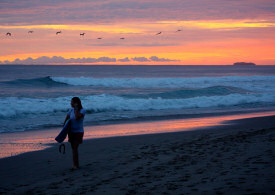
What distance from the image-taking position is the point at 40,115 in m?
17.3

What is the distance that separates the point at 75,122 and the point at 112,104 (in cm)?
1452

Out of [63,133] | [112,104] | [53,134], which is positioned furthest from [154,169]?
[112,104]

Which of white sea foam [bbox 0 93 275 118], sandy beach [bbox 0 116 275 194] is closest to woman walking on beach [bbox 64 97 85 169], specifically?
sandy beach [bbox 0 116 275 194]

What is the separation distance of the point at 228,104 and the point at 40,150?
58.1 feet

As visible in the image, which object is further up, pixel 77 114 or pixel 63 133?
pixel 77 114

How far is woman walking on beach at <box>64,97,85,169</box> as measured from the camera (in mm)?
6508

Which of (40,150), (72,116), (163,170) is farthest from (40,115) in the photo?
(163,170)

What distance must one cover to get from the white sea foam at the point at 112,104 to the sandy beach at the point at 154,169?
10013mm

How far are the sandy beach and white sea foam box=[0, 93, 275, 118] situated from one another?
10.0m

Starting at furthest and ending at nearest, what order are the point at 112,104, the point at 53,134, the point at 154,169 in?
the point at 112,104 → the point at 53,134 → the point at 154,169

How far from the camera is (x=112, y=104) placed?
21.1m

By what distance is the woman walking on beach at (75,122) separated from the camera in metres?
6.51

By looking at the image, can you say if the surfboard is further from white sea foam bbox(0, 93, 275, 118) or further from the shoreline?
white sea foam bbox(0, 93, 275, 118)

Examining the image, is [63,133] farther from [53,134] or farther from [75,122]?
[53,134]
